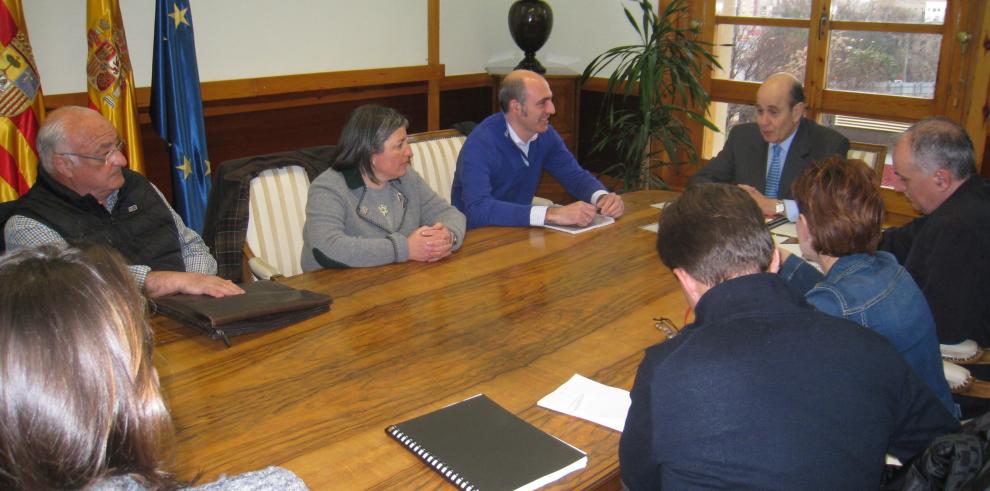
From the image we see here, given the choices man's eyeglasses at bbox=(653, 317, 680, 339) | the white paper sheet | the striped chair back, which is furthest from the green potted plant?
the white paper sheet

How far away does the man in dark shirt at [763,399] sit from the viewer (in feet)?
3.90

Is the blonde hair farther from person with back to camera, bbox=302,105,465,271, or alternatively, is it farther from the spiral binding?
person with back to camera, bbox=302,105,465,271

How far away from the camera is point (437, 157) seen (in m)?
3.61

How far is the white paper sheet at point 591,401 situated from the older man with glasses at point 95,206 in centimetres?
102

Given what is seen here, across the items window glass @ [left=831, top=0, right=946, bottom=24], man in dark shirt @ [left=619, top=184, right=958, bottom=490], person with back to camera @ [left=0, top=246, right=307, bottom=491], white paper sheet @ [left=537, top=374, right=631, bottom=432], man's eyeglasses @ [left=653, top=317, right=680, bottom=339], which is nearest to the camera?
person with back to camera @ [left=0, top=246, right=307, bottom=491]

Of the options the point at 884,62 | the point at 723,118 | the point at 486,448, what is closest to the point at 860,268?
the point at 486,448

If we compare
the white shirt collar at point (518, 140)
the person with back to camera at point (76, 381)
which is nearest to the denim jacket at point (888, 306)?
the person with back to camera at point (76, 381)

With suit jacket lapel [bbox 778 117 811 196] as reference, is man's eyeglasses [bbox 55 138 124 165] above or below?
above

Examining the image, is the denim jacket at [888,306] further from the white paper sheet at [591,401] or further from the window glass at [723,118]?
the window glass at [723,118]

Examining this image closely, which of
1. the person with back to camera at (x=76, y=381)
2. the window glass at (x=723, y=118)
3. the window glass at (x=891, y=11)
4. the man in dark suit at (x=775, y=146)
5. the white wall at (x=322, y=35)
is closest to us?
the person with back to camera at (x=76, y=381)

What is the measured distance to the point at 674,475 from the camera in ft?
4.07

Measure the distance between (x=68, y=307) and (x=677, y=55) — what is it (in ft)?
14.9

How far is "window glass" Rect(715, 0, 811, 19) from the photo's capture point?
4.90 metres

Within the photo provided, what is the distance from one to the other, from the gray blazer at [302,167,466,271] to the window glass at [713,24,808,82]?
279 centimetres
